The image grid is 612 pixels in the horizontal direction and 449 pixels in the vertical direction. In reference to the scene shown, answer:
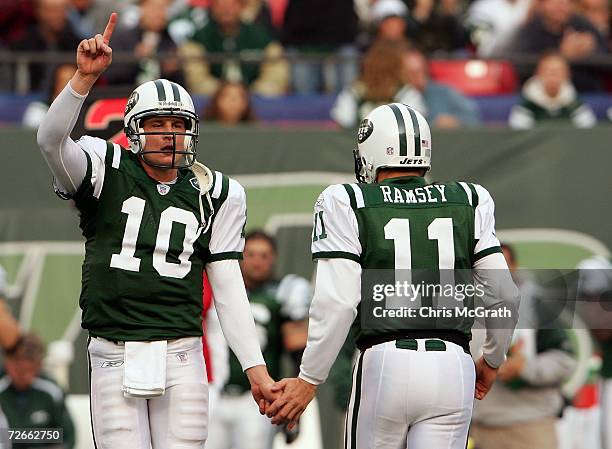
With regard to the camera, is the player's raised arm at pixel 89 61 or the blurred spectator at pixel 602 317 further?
the blurred spectator at pixel 602 317

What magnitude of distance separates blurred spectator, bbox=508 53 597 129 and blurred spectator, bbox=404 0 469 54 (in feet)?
4.23

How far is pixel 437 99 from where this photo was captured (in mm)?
10133

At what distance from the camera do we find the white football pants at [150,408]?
17.0ft

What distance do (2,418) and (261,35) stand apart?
4.42 meters

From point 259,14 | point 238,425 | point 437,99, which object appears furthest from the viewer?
point 259,14

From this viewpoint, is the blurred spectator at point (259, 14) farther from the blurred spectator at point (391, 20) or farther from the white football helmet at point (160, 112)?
the white football helmet at point (160, 112)

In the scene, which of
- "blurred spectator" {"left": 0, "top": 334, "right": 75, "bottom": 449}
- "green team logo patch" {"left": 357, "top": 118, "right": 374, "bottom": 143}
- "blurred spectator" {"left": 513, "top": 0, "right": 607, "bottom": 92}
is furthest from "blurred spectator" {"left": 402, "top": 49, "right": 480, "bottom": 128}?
"green team logo patch" {"left": 357, "top": 118, "right": 374, "bottom": 143}

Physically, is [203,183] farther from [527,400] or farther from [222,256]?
[527,400]

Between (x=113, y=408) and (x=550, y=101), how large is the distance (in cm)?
611

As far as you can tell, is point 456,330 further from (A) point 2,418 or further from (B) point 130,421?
(A) point 2,418

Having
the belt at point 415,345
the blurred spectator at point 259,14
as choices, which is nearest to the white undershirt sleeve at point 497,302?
the belt at point 415,345

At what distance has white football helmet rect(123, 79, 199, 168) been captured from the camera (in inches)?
214

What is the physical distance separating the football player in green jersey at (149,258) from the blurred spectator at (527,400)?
110 inches

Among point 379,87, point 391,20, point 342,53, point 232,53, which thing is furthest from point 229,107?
point 391,20
